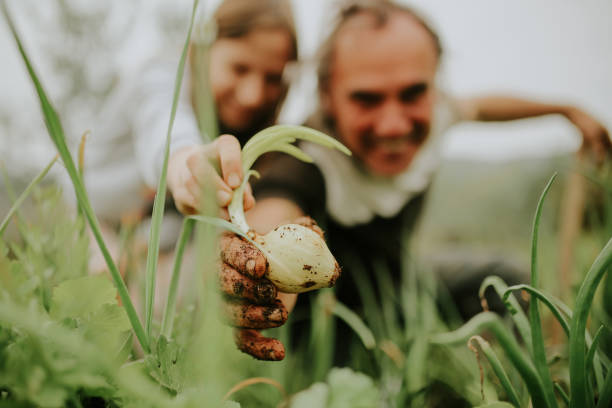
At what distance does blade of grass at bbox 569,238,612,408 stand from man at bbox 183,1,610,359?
0.71 metres

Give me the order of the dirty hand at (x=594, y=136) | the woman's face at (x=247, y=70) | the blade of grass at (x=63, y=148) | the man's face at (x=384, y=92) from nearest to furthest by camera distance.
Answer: the blade of grass at (x=63, y=148) < the dirty hand at (x=594, y=136) < the man's face at (x=384, y=92) < the woman's face at (x=247, y=70)

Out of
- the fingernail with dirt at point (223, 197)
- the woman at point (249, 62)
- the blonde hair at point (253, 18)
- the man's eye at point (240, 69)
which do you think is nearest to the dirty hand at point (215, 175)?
the fingernail with dirt at point (223, 197)

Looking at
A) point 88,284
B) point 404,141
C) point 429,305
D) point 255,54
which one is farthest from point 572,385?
point 255,54

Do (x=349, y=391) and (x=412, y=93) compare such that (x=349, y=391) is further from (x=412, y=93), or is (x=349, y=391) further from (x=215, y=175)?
(x=412, y=93)

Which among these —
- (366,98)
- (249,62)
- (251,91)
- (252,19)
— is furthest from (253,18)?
(366,98)

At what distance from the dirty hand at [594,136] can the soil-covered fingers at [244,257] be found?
3.55 feet

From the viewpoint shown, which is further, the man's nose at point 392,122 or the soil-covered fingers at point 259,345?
the man's nose at point 392,122

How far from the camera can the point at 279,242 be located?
0.24 meters

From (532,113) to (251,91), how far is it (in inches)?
37.2

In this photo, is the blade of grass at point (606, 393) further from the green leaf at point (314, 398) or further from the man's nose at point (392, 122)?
the man's nose at point (392, 122)

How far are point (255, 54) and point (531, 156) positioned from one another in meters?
3.06

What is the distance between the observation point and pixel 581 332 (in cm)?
27

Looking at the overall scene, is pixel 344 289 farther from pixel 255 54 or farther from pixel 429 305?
pixel 255 54

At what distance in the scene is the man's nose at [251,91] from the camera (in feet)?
3.86
